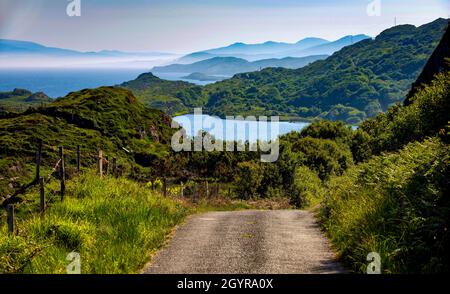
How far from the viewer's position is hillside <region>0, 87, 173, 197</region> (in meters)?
143

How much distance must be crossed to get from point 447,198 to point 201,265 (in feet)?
17.2

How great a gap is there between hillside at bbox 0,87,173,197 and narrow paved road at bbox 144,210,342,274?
396ft

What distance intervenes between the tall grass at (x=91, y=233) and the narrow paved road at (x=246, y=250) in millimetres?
651

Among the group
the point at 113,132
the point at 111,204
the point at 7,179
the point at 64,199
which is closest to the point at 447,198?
the point at 111,204

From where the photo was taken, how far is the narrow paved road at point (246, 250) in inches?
407

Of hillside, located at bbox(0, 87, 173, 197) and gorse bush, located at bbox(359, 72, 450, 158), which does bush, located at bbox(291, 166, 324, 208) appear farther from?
hillside, located at bbox(0, 87, 173, 197)

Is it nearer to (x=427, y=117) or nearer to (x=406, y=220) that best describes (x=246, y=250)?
(x=406, y=220)

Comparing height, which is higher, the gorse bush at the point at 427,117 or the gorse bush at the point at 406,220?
the gorse bush at the point at 427,117

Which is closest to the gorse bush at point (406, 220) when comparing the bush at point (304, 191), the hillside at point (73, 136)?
the bush at point (304, 191)

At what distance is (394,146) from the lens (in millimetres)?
29125

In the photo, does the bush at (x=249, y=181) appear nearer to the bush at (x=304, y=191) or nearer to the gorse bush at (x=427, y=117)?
the bush at (x=304, y=191)

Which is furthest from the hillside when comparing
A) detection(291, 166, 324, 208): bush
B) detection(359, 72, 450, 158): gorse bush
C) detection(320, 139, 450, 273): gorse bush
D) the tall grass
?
detection(320, 139, 450, 273): gorse bush

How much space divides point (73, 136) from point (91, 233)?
160910 mm

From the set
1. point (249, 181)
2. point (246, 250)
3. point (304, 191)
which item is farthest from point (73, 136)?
point (246, 250)
